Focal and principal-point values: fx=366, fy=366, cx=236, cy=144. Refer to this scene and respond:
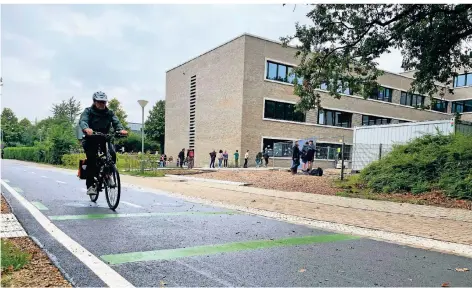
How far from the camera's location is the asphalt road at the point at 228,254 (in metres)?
3.25

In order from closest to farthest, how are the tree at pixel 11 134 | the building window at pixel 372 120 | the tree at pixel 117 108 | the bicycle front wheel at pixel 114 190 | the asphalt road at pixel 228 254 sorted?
the asphalt road at pixel 228 254
the bicycle front wheel at pixel 114 190
the building window at pixel 372 120
the tree at pixel 117 108
the tree at pixel 11 134

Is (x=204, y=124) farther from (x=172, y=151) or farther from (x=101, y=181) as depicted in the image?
(x=101, y=181)

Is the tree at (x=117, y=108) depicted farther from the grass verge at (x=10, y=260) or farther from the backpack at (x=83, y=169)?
the grass verge at (x=10, y=260)

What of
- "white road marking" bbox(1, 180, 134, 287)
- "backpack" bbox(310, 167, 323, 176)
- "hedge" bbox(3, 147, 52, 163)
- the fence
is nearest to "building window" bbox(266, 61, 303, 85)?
the fence

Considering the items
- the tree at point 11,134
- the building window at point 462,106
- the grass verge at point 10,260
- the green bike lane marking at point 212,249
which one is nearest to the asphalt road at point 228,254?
the green bike lane marking at point 212,249

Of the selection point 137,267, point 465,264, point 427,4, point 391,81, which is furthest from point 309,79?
point 391,81

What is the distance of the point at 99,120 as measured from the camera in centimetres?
687

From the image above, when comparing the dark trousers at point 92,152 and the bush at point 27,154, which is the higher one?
the dark trousers at point 92,152

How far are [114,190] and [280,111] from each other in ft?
92.1

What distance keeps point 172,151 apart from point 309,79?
27.7m

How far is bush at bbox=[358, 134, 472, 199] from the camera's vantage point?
1086 cm

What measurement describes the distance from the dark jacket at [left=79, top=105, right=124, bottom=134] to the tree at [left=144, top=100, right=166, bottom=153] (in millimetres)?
53623

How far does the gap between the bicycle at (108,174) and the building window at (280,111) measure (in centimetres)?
2634

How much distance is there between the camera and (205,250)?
4129mm
